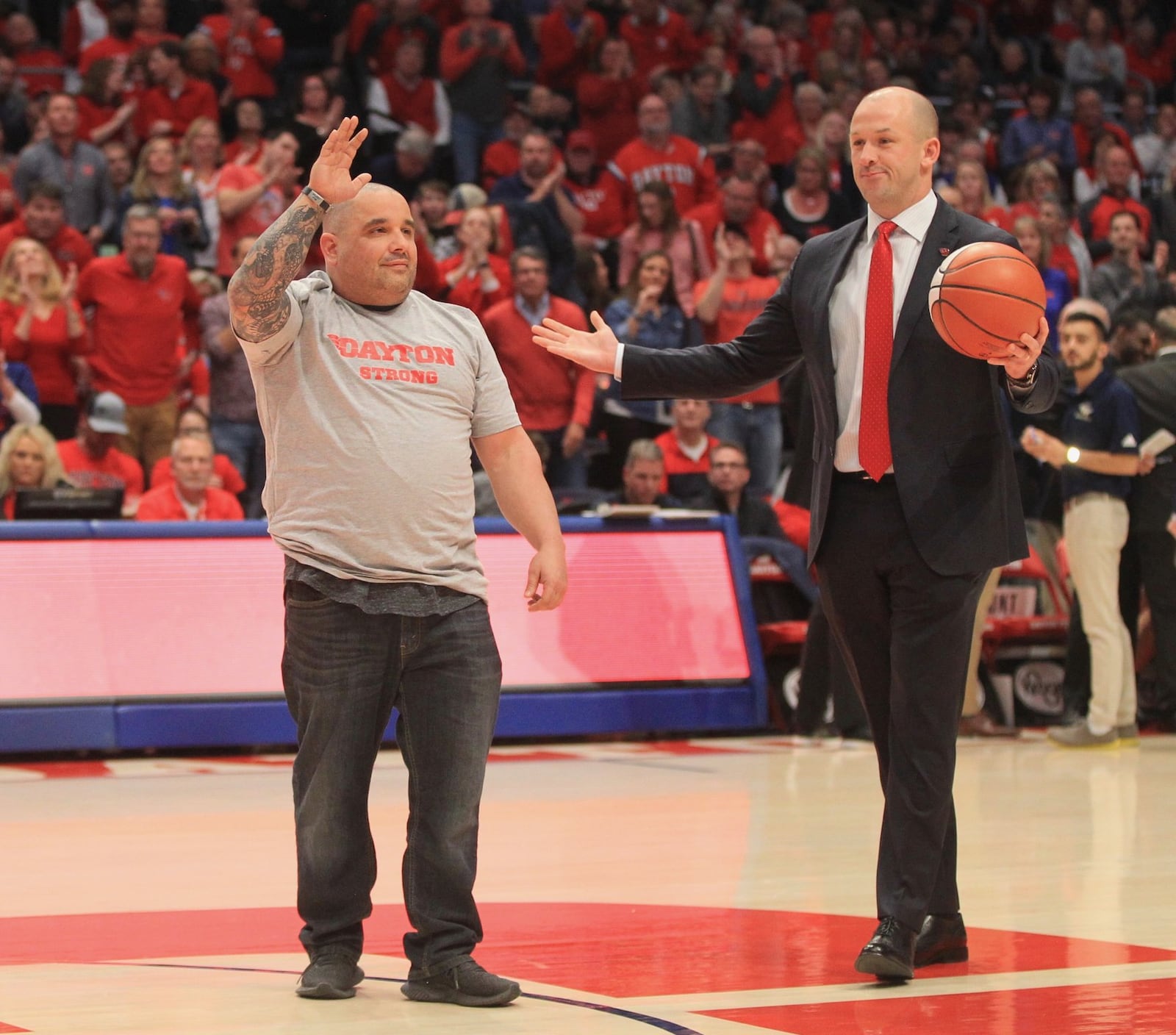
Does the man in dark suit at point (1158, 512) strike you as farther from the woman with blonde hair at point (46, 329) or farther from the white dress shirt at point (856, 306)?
the woman with blonde hair at point (46, 329)

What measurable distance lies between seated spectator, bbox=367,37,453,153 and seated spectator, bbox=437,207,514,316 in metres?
2.73

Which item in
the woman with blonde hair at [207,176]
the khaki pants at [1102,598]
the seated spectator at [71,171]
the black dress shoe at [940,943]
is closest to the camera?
the black dress shoe at [940,943]

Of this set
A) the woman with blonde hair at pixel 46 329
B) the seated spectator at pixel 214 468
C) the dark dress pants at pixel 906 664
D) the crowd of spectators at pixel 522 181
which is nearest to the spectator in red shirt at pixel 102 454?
the crowd of spectators at pixel 522 181

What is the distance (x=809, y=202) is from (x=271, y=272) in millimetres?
11201

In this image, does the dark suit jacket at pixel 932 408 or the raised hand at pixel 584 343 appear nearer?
the dark suit jacket at pixel 932 408

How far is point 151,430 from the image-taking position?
38.8 ft

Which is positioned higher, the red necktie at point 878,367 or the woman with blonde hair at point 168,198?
the woman with blonde hair at point 168,198

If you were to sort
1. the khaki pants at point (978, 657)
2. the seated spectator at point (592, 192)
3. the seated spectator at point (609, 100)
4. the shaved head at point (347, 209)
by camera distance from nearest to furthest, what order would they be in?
the shaved head at point (347, 209) < the khaki pants at point (978, 657) < the seated spectator at point (592, 192) < the seated spectator at point (609, 100)

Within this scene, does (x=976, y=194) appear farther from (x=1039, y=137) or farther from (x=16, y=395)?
(x=16, y=395)

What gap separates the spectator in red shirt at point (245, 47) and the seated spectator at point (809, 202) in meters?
4.24

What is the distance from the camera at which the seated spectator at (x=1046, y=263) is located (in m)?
13.5

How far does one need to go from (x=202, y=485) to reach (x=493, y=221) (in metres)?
3.43

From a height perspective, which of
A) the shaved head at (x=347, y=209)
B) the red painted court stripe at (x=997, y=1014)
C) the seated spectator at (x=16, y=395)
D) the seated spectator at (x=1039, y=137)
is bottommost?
the red painted court stripe at (x=997, y=1014)

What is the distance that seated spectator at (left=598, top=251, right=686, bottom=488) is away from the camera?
1245cm
